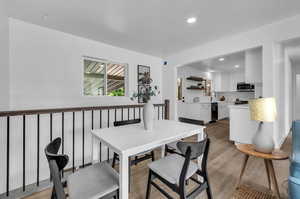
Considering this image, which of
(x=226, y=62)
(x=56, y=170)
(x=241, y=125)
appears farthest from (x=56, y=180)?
(x=226, y=62)

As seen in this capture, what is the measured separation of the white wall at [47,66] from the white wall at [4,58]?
0.39 feet

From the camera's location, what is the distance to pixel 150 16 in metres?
2.17

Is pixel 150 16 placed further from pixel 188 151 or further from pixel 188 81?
pixel 188 81

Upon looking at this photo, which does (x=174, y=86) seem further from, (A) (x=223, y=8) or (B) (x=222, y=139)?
(A) (x=223, y=8)

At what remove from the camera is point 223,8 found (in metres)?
1.99

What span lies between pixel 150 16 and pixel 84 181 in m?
2.35

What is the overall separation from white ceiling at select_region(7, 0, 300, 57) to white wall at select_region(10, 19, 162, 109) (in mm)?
189

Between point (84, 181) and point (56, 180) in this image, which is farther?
point (84, 181)

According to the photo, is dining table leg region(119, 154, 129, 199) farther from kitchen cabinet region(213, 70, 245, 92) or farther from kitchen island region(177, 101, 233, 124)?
kitchen cabinet region(213, 70, 245, 92)

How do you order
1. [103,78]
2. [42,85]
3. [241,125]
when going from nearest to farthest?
[42,85] < [241,125] < [103,78]

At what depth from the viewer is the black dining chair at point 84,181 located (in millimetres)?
838

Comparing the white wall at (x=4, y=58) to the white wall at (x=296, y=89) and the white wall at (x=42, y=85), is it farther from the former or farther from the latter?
the white wall at (x=296, y=89)

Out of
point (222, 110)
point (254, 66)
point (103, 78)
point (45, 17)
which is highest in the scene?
point (45, 17)

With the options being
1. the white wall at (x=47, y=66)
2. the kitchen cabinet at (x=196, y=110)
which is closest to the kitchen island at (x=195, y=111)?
the kitchen cabinet at (x=196, y=110)
